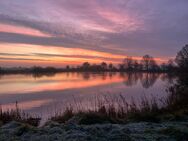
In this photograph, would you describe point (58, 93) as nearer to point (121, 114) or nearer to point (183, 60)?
point (121, 114)

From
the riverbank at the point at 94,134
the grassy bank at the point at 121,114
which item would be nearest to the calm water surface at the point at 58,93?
the grassy bank at the point at 121,114

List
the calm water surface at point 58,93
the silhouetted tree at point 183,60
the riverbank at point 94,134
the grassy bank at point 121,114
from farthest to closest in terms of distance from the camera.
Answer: the silhouetted tree at point 183,60
the calm water surface at point 58,93
the grassy bank at point 121,114
the riverbank at point 94,134

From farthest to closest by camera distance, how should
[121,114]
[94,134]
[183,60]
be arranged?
[183,60], [121,114], [94,134]

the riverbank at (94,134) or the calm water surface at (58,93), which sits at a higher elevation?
the riverbank at (94,134)

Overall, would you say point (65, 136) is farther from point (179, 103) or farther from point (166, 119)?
point (179, 103)

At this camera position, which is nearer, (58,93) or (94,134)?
(94,134)

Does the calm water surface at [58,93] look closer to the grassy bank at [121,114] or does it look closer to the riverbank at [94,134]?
the grassy bank at [121,114]

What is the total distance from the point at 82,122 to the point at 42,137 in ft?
7.30

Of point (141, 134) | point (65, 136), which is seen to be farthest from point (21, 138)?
point (141, 134)

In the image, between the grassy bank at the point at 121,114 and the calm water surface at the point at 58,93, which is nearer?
the grassy bank at the point at 121,114

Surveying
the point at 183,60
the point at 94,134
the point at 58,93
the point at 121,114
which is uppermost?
the point at 183,60

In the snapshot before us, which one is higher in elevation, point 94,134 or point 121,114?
point 94,134

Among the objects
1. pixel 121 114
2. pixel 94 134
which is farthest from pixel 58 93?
pixel 94 134

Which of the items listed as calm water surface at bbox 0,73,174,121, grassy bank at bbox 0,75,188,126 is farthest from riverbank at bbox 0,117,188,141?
calm water surface at bbox 0,73,174,121
